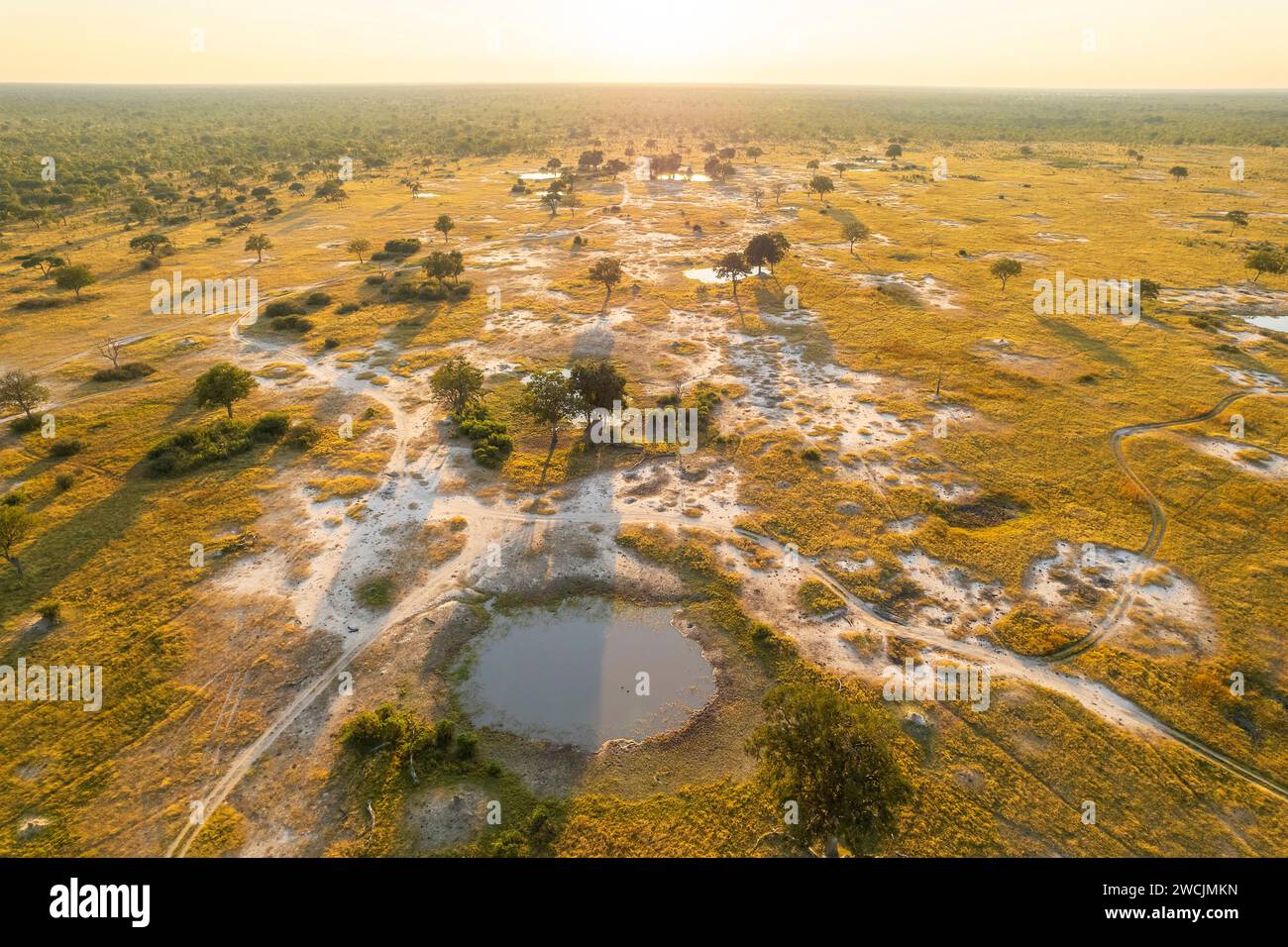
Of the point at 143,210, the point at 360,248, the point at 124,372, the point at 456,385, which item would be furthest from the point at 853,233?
the point at 143,210

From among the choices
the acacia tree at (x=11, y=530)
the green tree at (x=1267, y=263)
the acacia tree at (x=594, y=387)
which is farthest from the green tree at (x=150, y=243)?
the green tree at (x=1267, y=263)

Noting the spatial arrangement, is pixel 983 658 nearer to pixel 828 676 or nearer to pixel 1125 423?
pixel 828 676

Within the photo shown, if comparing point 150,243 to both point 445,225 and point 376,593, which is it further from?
point 376,593

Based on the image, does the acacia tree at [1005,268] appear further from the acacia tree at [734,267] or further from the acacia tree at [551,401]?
the acacia tree at [551,401]

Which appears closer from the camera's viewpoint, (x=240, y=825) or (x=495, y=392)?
(x=240, y=825)
